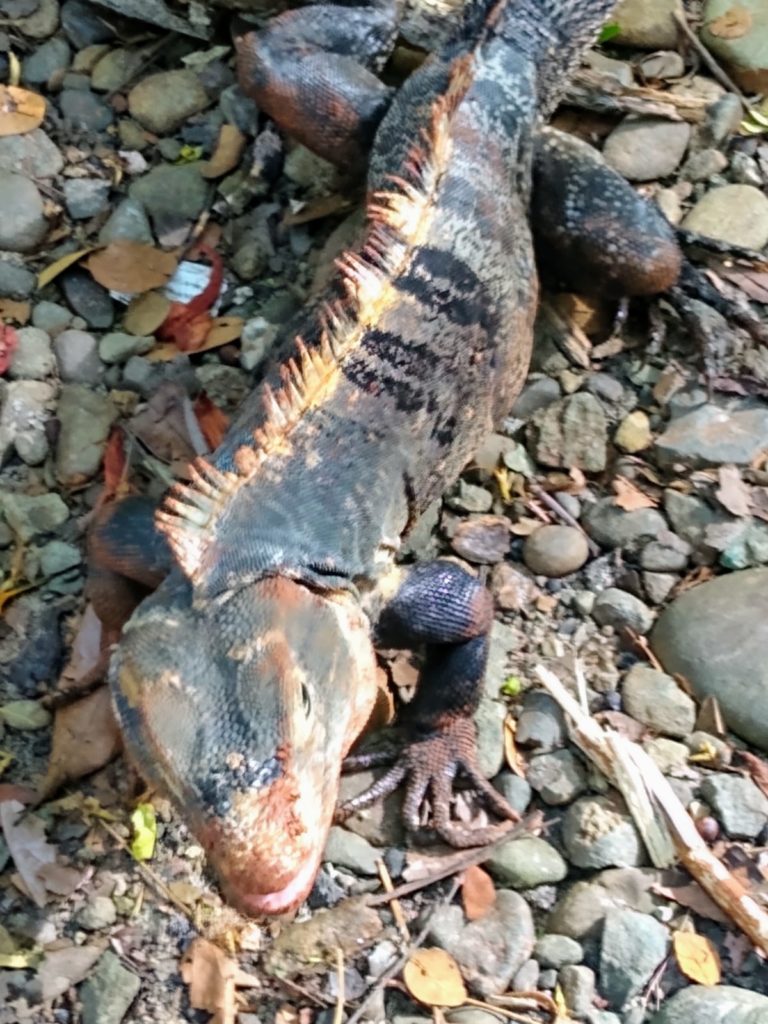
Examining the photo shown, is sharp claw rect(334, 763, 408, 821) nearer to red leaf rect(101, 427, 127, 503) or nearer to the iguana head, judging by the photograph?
the iguana head

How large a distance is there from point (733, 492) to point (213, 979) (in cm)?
231

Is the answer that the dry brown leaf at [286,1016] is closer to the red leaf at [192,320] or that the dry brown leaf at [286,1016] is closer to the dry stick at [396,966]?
the dry stick at [396,966]

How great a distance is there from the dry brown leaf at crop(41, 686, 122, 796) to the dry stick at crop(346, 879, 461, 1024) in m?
1.03

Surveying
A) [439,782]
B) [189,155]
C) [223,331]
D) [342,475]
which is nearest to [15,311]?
[223,331]

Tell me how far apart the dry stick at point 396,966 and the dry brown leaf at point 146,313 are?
235 cm

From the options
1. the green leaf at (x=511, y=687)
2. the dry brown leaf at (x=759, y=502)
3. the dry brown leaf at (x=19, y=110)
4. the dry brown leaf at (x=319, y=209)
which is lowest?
the green leaf at (x=511, y=687)

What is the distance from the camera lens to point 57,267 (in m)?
4.70

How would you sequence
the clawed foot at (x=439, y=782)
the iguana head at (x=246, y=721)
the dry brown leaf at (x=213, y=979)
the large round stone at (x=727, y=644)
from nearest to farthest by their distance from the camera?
1. the iguana head at (x=246, y=721)
2. the dry brown leaf at (x=213, y=979)
3. the clawed foot at (x=439, y=782)
4. the large round stone at (x=727, y=644)

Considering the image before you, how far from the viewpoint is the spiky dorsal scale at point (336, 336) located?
3078 millimetres

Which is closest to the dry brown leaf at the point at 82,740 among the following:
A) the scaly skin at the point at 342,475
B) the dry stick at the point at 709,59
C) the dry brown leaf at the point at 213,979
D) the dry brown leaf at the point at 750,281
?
the dry brown leaf at the point at 213,979

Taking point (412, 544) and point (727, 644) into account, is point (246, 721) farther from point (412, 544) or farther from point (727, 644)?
point (727, 644)

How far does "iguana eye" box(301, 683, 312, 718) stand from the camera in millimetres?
2773

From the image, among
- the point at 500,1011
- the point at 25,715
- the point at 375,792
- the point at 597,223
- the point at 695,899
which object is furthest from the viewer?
Result: the point at 597,223

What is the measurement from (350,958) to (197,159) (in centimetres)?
322
